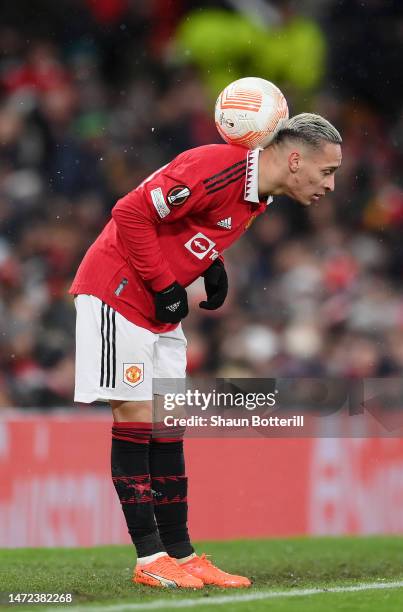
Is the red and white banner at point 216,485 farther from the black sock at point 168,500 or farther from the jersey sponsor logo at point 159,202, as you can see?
the jersey sponsor logo at point 159,202

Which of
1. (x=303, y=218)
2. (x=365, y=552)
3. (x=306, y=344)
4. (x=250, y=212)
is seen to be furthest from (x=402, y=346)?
(x=250, y=212)

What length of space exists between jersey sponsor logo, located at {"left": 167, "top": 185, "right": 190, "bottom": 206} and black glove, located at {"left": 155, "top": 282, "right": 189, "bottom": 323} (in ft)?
1.05

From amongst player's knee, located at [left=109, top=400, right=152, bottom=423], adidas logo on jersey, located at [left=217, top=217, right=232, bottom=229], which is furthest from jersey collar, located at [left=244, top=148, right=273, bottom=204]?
player's knee, located at [left=109, top=400, right=152, bottom=423]

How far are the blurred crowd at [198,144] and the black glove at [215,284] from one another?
11.5ft

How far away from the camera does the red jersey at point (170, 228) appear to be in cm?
455

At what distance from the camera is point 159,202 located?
453cm

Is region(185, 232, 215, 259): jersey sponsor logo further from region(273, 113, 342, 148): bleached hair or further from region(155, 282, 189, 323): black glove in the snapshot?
region(273, 113, 342, 148): bleached hair

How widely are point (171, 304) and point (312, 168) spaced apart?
756 millimetres

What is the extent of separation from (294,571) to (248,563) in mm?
435

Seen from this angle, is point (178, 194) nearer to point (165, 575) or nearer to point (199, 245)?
point (199, 245)

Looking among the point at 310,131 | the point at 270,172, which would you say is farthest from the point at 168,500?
the point at 310,131

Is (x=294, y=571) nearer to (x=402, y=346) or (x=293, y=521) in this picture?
(x=293, y=521)

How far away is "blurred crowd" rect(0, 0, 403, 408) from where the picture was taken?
9102 mm

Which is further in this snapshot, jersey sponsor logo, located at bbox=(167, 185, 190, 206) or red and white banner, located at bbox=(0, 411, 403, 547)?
red and white banner, located at bbox=(0, 411, 403, 547)
